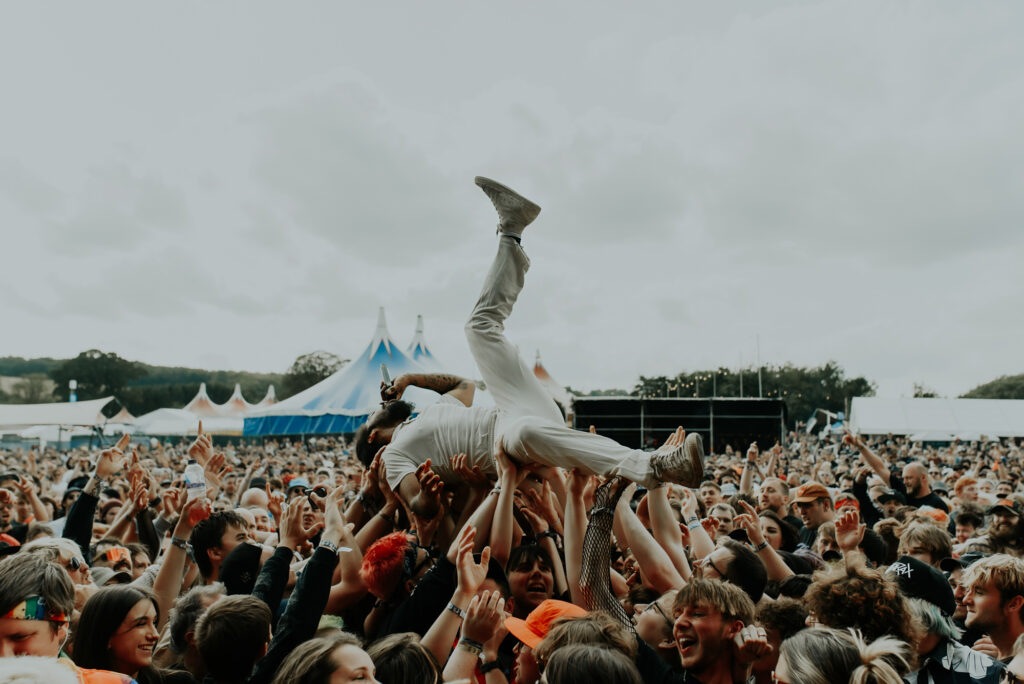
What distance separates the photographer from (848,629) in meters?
2.27

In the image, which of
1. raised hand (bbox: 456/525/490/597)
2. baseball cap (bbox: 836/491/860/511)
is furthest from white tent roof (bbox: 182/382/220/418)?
raised hand (bbox: 456/525/490/597)

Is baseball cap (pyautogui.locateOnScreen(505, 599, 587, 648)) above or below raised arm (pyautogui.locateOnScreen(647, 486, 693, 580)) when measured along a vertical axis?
below

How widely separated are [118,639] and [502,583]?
1410 millimetres

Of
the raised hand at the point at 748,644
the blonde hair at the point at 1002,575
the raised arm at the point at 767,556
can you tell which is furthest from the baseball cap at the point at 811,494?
the raised hand at the point at 748,644

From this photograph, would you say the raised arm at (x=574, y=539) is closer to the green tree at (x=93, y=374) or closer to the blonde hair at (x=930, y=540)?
the blonde hair at (x=930, y=540)

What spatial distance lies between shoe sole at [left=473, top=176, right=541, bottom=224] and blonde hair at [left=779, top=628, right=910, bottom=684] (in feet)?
8.46

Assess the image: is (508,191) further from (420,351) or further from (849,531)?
(420,351)

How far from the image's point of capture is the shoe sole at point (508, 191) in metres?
4.04

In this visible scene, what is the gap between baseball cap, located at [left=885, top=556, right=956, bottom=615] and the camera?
288 cm

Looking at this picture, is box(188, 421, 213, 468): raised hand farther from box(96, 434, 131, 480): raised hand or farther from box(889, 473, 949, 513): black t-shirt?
box(889, 473, 949, 513): black t-shirt

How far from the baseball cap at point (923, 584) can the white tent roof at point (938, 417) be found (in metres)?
28.3

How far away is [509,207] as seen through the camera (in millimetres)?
4066

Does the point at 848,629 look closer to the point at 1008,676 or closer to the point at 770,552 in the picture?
the point at 1008,676

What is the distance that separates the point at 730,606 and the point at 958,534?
4.20 metres
